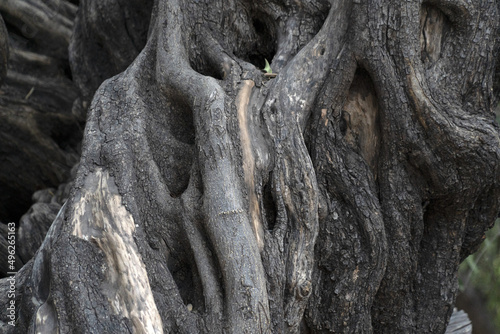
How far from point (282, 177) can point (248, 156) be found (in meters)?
0.14

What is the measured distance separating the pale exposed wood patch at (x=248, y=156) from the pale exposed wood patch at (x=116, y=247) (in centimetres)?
39

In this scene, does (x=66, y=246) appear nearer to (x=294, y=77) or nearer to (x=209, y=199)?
(x=209, y=199)

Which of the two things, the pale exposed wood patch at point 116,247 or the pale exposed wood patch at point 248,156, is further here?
the pale exposed wood patch at point 248,156

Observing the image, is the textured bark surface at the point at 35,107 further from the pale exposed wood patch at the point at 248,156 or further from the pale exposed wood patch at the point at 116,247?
the pale exposed wood patch at the point at 116,247

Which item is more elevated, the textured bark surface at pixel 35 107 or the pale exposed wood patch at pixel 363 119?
the textured bark surface at pixel 35 107

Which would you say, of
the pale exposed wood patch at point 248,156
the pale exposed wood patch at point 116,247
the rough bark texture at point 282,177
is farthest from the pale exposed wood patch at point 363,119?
the pale exposed wood patch at point 116,247

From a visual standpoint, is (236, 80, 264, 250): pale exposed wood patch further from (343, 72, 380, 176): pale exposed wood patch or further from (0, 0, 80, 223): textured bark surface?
(0, 0, 80, 223): textured bark surface

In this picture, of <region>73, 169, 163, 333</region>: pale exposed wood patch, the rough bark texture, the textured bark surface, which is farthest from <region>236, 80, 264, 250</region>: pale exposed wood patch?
the textured bark surface

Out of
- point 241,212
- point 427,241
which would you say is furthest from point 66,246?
point 427,241

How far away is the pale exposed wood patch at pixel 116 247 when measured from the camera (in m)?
1.49

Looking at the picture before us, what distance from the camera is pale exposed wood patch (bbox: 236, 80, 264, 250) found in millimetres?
1735

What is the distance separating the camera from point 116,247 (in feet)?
5.18

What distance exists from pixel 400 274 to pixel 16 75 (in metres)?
2.77

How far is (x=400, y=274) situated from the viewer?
2.12 metres
